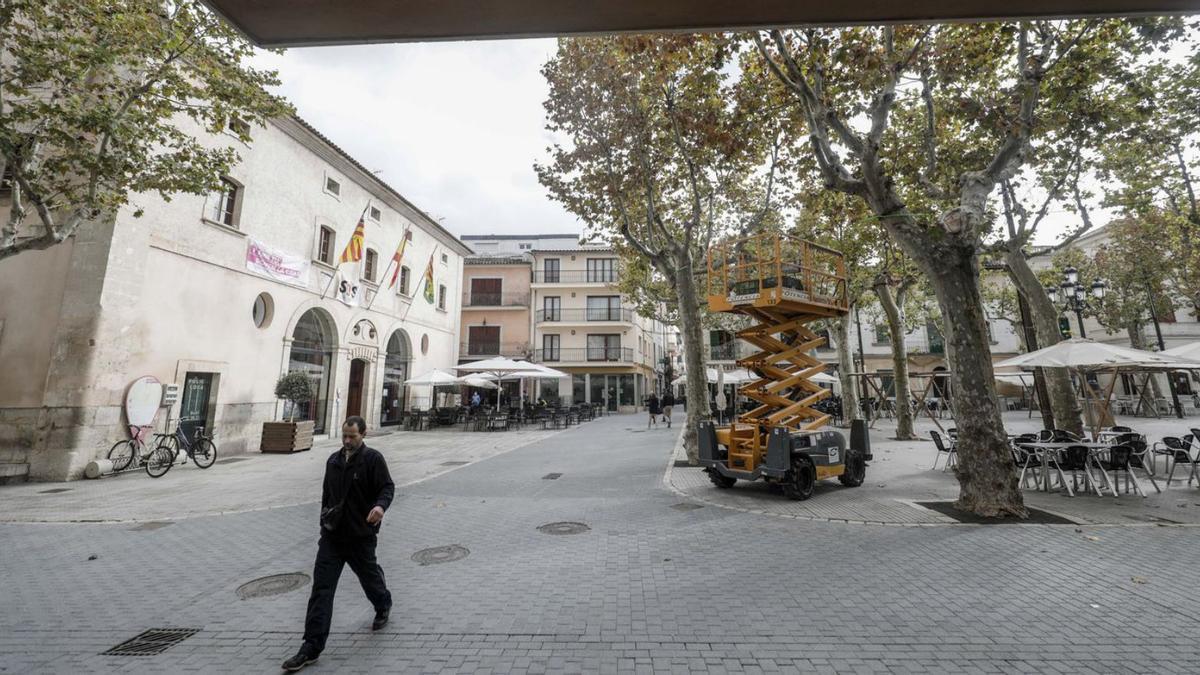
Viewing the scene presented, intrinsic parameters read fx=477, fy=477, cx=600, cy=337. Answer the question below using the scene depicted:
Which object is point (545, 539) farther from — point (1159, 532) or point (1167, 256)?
point (1167, 256)

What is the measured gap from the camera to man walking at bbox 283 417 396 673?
3541 millimetres

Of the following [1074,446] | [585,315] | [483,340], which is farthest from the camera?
[585,315]

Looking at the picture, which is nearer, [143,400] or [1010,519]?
[1010,519]

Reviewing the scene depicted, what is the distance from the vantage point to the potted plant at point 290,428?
14305 millimetres

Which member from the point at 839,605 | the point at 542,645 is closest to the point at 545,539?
the point at 542,645

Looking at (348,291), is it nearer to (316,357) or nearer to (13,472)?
(316,357)

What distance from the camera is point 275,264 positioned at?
15.2 m

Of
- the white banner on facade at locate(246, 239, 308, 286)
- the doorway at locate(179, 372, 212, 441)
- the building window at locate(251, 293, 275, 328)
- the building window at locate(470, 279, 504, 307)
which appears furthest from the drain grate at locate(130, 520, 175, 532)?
the building window at locate(470, 279, 504, 307)

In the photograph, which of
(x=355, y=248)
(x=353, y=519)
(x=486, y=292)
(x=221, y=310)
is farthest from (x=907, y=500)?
(x=486, y=292)

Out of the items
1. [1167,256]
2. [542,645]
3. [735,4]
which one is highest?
[1167,256]

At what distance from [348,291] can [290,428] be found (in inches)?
242

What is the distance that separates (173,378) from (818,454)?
15161 millimetres

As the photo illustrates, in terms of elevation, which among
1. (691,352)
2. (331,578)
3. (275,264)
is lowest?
(331,578)

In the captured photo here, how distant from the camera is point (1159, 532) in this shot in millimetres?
5945
